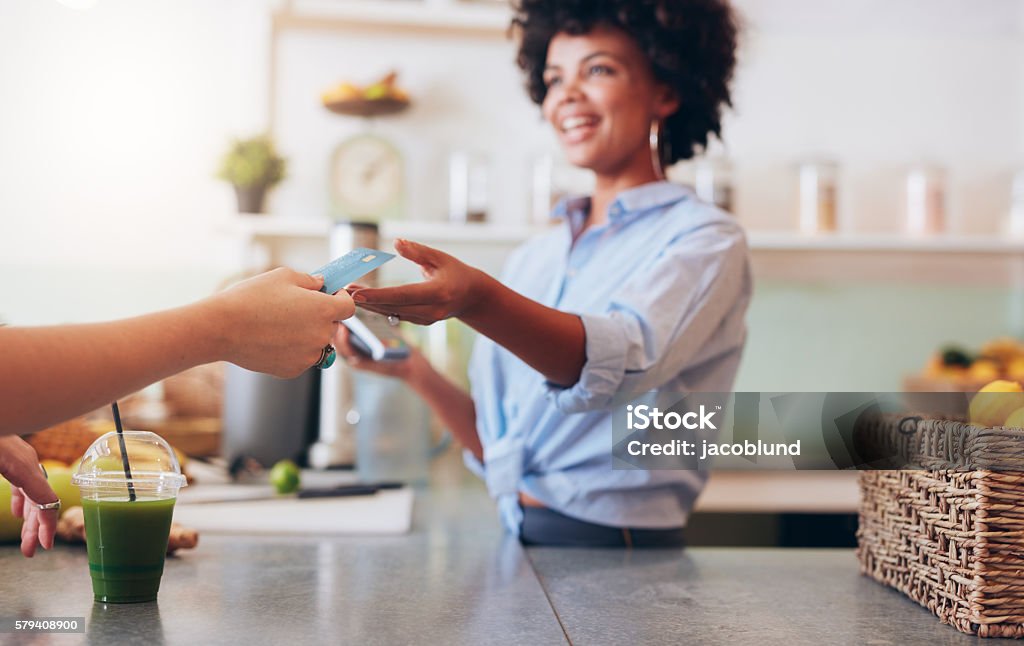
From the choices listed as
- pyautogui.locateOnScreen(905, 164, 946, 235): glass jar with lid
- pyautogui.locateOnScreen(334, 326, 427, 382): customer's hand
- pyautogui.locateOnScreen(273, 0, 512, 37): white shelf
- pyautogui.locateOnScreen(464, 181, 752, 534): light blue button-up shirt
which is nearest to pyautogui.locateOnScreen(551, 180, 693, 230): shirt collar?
pyautogui.locateOnScreen(464, 181, 752, 534): light blue button-up shirt

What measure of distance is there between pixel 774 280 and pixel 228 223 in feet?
4.53

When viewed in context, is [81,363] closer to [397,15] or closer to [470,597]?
[470,597]

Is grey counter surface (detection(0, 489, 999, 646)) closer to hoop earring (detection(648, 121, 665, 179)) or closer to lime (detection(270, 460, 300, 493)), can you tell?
lime (detection(270, 460, 300, 493))

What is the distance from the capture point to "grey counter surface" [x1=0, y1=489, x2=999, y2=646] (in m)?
0.73

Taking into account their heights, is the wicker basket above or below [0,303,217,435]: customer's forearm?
below

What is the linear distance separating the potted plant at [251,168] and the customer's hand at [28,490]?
1.47 meters

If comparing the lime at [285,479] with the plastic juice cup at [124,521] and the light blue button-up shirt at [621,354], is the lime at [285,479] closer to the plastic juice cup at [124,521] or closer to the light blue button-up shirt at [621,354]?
the light blue button-up shirt at [621,354]

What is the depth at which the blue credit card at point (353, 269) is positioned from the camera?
0.78 m

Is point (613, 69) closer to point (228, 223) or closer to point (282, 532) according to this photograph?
point (282, 532)

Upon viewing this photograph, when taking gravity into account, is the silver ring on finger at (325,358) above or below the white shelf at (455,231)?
below

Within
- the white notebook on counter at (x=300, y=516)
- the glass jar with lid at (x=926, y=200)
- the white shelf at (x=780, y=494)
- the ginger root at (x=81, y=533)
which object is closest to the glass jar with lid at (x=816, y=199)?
the glass jar with lid at (x=926, y=200)

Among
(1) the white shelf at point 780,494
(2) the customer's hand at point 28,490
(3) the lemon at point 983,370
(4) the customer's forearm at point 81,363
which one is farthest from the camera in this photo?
(3) the lemon at point 983,370

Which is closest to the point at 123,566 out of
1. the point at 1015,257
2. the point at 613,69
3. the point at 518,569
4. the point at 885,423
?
the point at 518,569

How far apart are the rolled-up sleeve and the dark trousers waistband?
0.20 m
